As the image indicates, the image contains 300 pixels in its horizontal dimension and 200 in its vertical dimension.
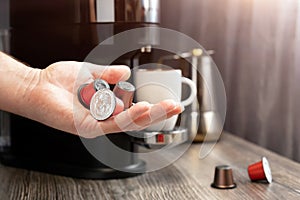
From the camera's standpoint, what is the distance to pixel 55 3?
98 centimetres

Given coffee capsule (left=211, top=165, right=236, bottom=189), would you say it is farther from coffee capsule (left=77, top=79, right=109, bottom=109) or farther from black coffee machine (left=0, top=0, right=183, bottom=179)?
coffee capsule (left=77, top=79, right=109, bottom=109)

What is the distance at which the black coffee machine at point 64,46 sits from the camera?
92 cm

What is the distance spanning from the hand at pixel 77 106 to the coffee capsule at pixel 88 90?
12 mm

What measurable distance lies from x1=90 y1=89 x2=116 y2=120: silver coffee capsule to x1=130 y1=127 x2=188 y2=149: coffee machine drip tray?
0.17 metres

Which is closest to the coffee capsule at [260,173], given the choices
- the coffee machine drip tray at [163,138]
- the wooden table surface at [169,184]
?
the wooden table surface at [169,184]

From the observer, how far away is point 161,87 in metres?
0.84

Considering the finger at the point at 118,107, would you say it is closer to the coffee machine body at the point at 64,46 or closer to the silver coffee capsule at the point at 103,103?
the silver coffee capsule at the point at 103,103

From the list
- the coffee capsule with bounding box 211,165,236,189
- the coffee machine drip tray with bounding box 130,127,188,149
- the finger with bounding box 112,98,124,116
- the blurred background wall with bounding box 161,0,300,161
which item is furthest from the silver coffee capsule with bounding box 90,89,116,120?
the blurred background wall with bounding box 161,0,300,161

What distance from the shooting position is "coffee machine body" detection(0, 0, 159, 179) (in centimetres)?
92

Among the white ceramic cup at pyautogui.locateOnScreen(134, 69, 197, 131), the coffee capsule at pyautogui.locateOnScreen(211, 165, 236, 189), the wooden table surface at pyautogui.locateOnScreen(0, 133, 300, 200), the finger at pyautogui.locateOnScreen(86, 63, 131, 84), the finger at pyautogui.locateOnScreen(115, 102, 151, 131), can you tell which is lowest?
the wooden table surface at pyautogui.locateOnScreen(0, 133, 300, 200)

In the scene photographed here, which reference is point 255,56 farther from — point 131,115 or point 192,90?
point 131,115

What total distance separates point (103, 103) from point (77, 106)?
0.25 feet

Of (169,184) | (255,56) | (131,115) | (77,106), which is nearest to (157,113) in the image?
(131,115)

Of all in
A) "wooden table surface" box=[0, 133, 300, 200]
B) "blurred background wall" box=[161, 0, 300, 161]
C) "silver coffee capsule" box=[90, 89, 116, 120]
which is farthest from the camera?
"blurred background wall" box=[161, 0, 300, 161]
